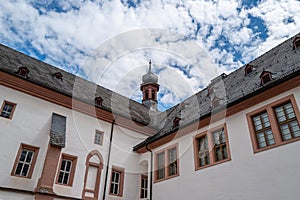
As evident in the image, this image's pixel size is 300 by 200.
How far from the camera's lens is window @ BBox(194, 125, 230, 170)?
10.4m

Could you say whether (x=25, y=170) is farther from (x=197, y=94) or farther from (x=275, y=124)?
(x=197, y=94)

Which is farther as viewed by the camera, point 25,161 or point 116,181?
point 116,181

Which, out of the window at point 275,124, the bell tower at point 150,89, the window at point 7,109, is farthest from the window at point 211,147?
the bell tower at point 150,89

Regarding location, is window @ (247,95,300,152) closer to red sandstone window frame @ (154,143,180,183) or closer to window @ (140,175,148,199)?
red sandstone window frame @ (154,143,180,183)

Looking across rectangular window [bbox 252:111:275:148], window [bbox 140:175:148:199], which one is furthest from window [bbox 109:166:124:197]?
rectangular window [bbox 252:111:275:148]

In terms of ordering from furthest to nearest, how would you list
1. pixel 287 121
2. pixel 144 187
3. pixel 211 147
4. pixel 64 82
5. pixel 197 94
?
pixel 197 94, pixel 64 82, pixel 144 187, pixel 211 147, pixel 287 121

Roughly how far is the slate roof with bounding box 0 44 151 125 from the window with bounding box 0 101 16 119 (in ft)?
4.71

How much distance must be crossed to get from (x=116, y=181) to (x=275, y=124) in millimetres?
8956

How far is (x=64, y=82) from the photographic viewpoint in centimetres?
1588

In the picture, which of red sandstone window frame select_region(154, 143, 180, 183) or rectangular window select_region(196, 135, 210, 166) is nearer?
rectangular window select_region(196, 135, 210, 166)

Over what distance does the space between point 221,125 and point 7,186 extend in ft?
30.2

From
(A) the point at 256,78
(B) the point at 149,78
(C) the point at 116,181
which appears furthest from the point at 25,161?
(B) the point at 149,78

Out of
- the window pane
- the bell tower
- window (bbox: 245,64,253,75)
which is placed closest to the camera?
the window pane

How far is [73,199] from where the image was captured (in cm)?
1188
